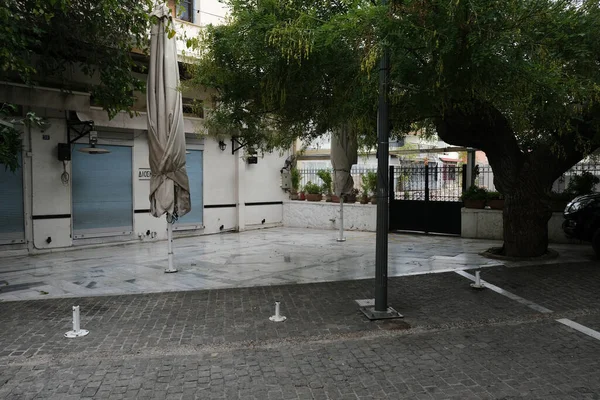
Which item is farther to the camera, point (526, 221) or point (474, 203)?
point (474, 203)

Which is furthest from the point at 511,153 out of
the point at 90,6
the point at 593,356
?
the point at 90,6

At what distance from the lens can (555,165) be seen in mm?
9914

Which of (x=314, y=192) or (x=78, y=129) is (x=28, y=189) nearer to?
(x=78, y=129)

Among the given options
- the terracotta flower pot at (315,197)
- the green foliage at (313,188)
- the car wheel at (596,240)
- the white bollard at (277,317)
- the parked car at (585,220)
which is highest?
the green foliage at (313,188)

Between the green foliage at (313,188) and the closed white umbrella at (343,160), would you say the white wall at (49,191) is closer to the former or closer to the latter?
the closed white umbrella at (343,160)

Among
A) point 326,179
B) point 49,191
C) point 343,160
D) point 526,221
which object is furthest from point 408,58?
point 326,179

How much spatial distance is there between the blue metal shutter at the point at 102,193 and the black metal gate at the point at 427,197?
766cm

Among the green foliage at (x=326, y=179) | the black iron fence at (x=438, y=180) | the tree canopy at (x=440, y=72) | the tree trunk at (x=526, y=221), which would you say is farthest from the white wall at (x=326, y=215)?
the tree canopy at (x=440, y=72)

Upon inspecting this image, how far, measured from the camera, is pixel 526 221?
395 inches

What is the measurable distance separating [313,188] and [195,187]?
439cm

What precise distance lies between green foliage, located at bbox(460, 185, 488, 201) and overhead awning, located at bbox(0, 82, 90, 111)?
10270mm

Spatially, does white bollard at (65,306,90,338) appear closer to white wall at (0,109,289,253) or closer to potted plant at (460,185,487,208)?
white wall at (0,109,289,253)

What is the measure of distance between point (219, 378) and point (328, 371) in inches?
41.2

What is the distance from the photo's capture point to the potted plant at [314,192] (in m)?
17.1
